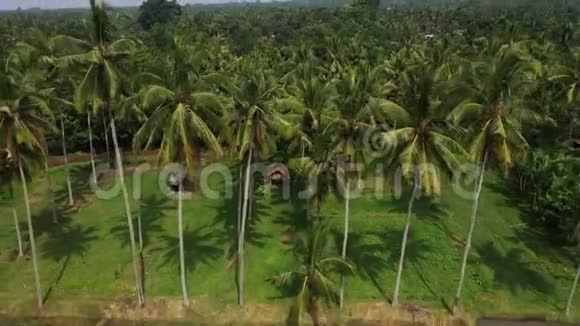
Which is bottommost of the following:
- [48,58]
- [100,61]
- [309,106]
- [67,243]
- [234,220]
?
[67,243]

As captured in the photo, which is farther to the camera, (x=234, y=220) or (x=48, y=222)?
(x=234, y=220)

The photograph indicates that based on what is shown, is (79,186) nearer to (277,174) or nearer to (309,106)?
(277,174)

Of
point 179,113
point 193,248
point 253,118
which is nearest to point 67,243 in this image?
point 193,248

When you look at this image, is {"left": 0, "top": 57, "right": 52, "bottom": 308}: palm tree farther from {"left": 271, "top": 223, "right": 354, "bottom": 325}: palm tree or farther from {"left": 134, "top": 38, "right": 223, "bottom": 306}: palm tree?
{"left": 271, "top": 223, "right": 354, "bottom": 325}: palm tree

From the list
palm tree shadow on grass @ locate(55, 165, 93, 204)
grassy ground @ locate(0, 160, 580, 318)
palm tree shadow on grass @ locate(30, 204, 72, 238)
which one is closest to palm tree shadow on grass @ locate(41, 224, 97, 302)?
grassy ground @ locate(0, 160, 580, 318)

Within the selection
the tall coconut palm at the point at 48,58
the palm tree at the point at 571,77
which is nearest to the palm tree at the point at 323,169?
the tall coconut palm at the point at 48,58

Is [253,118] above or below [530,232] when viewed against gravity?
above

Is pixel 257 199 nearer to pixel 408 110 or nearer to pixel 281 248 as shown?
pixel 281 248

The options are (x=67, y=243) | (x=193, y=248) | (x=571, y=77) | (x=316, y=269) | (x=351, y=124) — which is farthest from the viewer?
(x=571, y=77)
